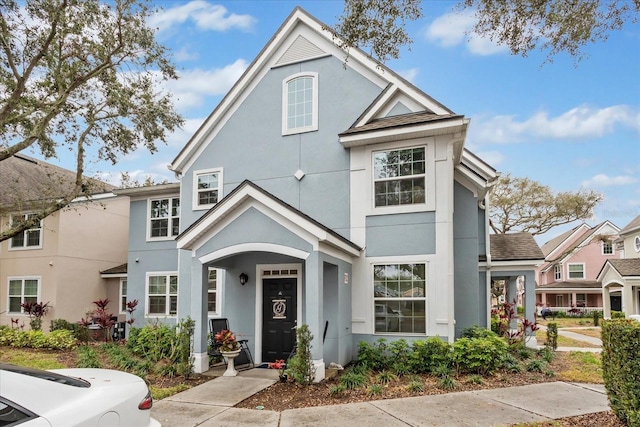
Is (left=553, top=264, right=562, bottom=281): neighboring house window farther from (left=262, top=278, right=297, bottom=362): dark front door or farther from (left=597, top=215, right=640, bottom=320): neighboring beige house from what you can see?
(left=262, top=278, right=297, bottom=362): dark front door

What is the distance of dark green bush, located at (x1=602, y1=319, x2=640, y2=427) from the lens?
209 inches

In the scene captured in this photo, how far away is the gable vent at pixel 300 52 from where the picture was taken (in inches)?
466

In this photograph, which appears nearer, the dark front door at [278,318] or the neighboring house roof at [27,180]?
the dark front door at [278,318]

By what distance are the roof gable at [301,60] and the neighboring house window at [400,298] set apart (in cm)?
376

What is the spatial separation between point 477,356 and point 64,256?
15945 mm

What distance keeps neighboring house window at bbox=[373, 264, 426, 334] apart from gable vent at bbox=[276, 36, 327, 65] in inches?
A: 236

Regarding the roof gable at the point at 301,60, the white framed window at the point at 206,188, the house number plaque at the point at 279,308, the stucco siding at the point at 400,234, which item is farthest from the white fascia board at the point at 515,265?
the white framed window at the point at 206,188

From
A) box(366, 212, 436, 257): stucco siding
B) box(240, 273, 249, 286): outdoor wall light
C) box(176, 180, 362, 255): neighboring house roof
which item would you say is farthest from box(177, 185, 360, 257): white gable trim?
box(240, 273, 249, 286): outdoor wall light

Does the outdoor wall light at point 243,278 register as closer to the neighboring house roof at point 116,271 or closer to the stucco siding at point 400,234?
the stucco siding at point 400,234

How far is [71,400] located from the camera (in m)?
3.44

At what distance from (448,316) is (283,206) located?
442 centimetres

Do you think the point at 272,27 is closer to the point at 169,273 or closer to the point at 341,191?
the point at 341,191

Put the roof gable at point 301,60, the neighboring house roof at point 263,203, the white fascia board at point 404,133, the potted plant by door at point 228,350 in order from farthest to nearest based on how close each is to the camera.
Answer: the roof gable at point 301,60, the white fascia board at point 404,133, the potted plant by door at point 228,350, the neighboring house roof at point 263,203

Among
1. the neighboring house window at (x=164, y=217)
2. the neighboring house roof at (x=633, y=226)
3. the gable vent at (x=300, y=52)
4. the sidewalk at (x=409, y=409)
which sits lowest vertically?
the sidewalk at (x=409, y=409)
